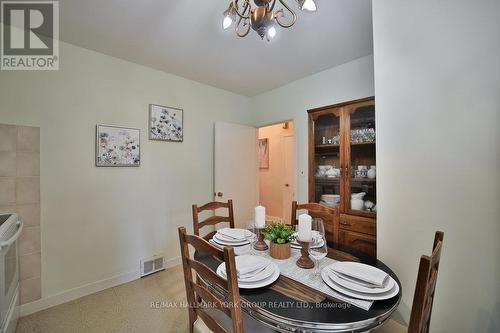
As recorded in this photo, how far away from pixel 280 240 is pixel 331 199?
1.38m

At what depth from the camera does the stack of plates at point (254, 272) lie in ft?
3.09

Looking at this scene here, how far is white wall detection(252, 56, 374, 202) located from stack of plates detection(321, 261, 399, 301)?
5.78ft

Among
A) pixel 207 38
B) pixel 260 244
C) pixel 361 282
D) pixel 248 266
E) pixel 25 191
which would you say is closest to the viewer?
pixel 361 282

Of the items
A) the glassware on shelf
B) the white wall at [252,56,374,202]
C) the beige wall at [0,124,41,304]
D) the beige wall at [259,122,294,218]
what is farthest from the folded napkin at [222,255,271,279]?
the beige wall at [259,122,294,218]

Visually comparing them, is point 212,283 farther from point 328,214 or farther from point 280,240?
point 328,214

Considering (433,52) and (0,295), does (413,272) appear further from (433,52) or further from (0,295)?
(0,295)

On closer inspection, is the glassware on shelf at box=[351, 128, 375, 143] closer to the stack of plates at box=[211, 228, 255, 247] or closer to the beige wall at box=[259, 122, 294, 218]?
the stack of plates at box=[211, 228, 255, 247]

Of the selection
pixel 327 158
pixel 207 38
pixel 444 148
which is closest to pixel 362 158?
pixel 327 158

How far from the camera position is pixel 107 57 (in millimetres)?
2213

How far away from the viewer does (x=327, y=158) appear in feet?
8.06

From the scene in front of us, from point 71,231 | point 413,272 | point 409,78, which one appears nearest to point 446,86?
point 409,78

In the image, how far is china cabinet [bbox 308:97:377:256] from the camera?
2.04 meters

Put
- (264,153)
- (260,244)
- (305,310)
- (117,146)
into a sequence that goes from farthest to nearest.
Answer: (264,153)
(117,146)
(260,244)
(305,310)

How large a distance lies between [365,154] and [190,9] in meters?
1.98
